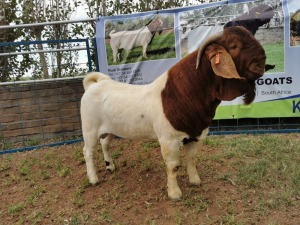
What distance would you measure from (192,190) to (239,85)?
1.54 m

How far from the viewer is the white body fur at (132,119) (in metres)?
3.76

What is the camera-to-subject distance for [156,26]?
5.93 meters

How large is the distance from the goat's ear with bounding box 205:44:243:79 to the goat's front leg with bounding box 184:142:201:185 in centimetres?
117

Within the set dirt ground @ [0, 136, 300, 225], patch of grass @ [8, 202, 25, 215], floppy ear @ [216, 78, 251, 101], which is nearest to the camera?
floppy ear @ [216, 78, 251, 101]

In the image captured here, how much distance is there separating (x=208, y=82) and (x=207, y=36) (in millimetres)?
2562

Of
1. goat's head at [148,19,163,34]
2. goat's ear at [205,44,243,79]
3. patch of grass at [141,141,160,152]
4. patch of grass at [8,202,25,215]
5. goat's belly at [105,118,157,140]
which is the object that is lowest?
patch of grass at [8,202,25,215]

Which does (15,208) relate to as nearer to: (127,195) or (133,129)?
(127,195)

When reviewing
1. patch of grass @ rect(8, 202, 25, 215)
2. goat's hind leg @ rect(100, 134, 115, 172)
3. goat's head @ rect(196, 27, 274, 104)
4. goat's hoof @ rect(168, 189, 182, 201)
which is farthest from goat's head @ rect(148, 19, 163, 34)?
patch of grass @ rect(8, 202, 25, 215)

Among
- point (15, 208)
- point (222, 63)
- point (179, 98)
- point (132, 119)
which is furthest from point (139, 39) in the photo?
point (15, 208)

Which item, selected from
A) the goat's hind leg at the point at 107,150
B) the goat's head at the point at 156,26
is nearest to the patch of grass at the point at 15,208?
the goat's hind leg at the point at 107,150

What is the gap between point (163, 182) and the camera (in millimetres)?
4449

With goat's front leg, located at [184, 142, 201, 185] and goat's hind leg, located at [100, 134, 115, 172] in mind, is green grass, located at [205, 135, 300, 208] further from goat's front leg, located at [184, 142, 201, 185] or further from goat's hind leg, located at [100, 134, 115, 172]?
goat's hind leg, located at [100, 134, 115, 172]

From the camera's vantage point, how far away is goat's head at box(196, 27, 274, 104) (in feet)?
10.4

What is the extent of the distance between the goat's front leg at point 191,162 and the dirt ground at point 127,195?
0.10m
